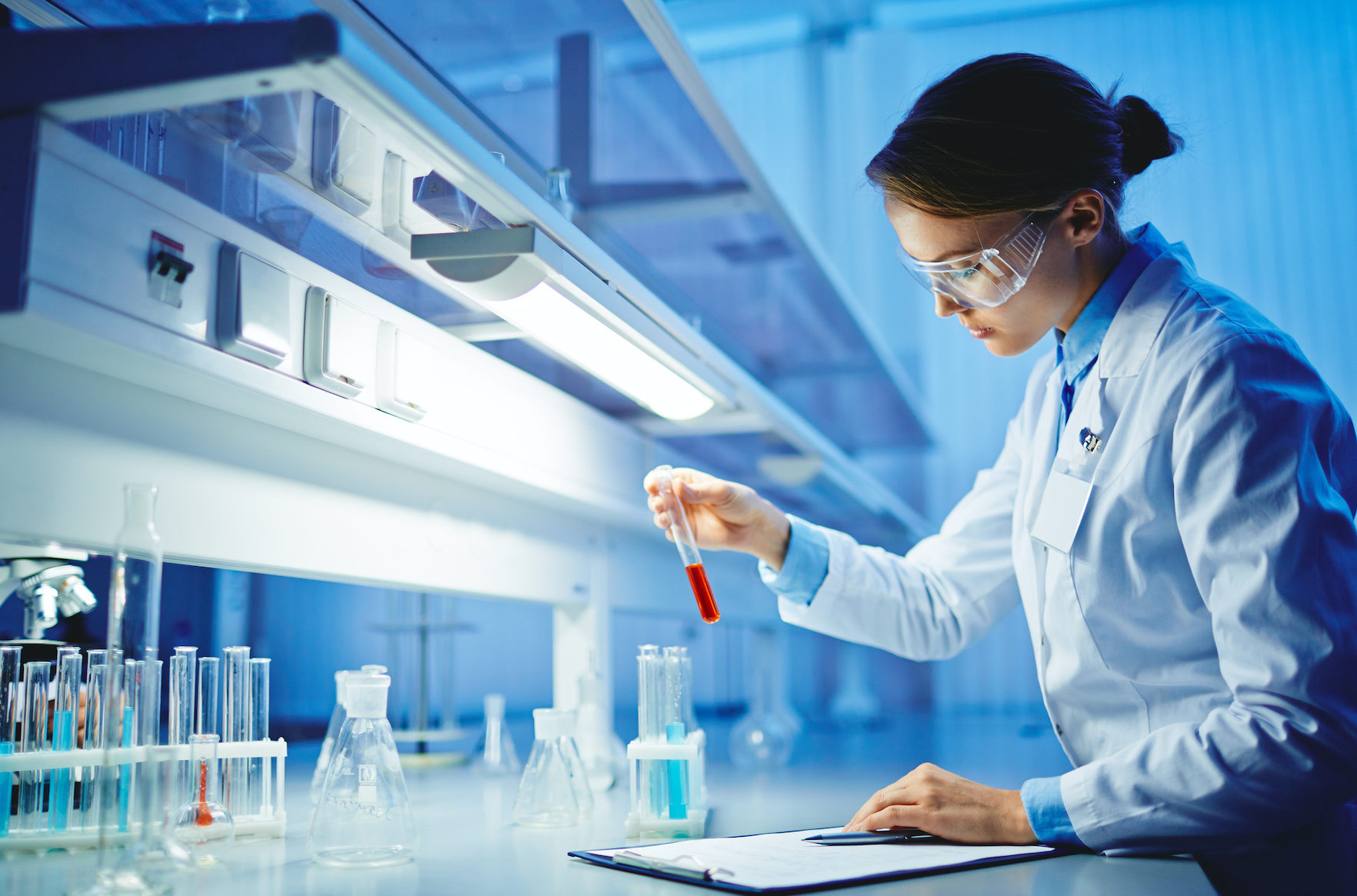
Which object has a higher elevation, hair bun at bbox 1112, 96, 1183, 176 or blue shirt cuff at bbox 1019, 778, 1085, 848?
hair bun at bbox 1112, 96, 1183, 176

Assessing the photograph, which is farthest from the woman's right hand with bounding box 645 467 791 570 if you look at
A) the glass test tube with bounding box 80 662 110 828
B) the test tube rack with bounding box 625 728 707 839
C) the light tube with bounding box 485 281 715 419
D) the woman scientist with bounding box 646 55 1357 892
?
the glass test tube with bounding box 80 662 110 828

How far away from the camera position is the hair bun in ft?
4.05

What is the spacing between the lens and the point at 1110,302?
123 cm

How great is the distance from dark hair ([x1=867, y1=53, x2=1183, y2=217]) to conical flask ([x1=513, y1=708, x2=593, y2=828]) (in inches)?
32.4

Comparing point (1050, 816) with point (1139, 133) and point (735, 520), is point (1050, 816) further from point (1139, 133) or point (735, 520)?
point (1139, 133)

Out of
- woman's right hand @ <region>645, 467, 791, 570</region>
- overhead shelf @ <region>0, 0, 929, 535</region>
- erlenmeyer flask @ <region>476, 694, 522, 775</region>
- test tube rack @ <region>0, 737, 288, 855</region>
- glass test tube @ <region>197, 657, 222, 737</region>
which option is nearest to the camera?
overhead shelf @ <region>0, 0, 929, 535</region>

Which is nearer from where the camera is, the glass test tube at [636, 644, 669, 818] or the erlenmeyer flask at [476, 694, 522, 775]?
the glass test tube at [636, 644, 669, 818]

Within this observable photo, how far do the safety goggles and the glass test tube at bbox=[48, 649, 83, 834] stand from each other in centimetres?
105

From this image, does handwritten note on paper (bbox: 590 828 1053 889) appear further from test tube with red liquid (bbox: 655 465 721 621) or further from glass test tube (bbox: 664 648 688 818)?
test tube with red liquid (bbox: 655 465 721 621)

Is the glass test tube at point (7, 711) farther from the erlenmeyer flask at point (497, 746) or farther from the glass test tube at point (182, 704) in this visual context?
the erlenmeyer flask at point (497, 746)

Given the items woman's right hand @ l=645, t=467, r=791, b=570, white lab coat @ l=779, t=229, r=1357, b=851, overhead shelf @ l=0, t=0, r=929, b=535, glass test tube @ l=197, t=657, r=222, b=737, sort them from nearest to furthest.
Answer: overhead shelf @ l=0, t=0, r=929, b=535, white lab coat @ l=779, t=229, r=1357, b=851, glass test tube @ l=197, t=657, r=222, b=737, woman's right hand @ l=645, t=467, r=791, b=570

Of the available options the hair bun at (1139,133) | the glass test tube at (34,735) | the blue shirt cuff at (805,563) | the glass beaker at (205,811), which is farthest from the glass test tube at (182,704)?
the hair bun at (1139,133)

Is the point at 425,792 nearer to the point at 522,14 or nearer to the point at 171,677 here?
the point at 171,677

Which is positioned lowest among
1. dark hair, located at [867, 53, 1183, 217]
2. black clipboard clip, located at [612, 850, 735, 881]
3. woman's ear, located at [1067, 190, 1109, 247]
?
black clipboard clip, located at [612, 850, 735, 881]
